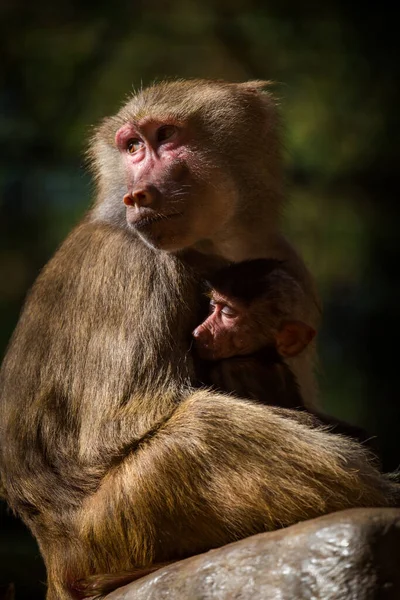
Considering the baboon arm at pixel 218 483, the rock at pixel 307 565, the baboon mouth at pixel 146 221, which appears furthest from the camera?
the baboon mouth at pixel 146 221

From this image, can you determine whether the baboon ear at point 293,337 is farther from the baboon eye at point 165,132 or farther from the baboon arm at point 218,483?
the baboon eye at point 165,132

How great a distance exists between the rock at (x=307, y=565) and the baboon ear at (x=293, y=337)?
0.98 metres

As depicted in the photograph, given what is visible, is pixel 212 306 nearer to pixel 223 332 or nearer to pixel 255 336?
pixel 223 332

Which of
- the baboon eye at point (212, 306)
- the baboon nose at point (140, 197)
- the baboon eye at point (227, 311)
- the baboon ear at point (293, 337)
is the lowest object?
the baboon ear at point (293, 337)

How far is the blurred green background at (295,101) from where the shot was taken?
6.52m

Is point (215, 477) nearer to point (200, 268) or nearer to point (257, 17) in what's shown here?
point (200, 268)

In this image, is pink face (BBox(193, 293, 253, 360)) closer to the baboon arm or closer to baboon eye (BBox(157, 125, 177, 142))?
the baboon arm

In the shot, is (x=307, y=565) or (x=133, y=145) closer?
(x=307, y=565)

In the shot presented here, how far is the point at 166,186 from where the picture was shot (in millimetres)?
3600

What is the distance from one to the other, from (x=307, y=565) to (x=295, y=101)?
4.44 metres

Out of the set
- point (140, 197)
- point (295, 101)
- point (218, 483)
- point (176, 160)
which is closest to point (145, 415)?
point (218, 483)

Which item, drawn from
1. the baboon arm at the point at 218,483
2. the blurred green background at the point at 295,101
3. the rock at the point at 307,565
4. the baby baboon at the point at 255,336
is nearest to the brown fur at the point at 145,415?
the baboon arm at the point at 218,483

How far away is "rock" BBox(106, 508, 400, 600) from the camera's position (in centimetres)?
264

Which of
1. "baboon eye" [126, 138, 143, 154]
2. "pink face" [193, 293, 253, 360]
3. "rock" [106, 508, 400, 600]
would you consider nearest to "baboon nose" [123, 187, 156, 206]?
"baboon eye" [126, 138, 143, 154]
